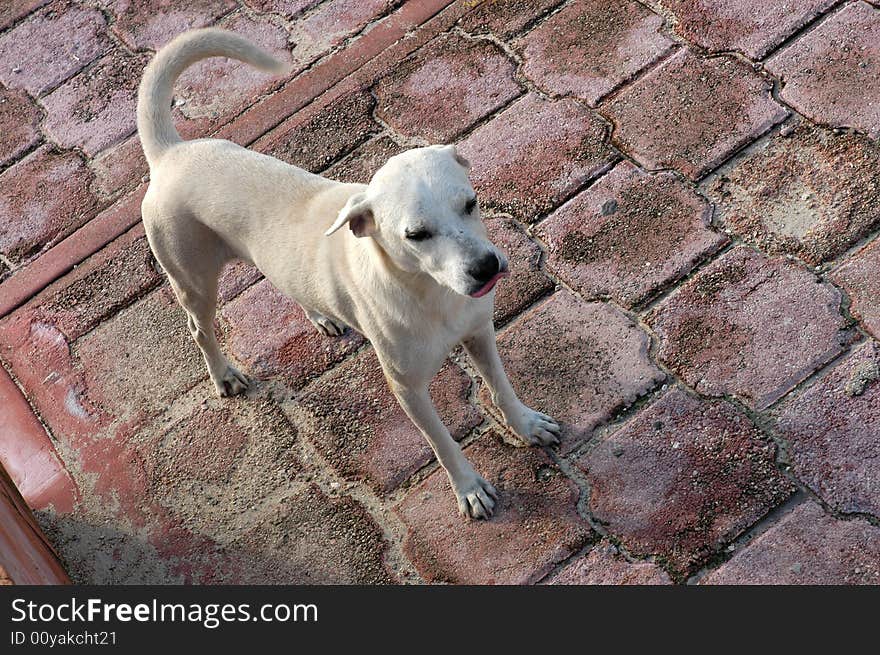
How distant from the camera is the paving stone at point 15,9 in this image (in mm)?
5336

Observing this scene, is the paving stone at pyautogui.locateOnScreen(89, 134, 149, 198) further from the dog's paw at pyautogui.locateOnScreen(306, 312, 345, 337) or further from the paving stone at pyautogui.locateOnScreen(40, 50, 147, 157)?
the dog's paw at pyautogui.locateOnScreen(306, 312, 345, 337)

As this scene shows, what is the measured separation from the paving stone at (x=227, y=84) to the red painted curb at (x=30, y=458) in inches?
59.7

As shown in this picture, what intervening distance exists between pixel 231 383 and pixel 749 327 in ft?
6.17

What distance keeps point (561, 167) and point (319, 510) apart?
5.48 ft

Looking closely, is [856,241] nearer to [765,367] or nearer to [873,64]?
[765,367]

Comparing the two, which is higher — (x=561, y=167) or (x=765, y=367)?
(x=561, y=167)

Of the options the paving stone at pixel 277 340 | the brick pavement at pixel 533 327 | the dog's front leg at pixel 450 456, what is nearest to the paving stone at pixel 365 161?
the brick pavement at pixel 533 327

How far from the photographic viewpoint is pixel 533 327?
346cm

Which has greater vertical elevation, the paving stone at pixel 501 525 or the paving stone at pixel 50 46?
the paving stone at pixel 50 46

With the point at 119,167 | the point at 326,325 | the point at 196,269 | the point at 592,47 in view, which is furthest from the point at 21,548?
the point at 592,47

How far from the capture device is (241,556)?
320 cm

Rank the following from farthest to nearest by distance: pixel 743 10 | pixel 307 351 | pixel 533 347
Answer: pixel 743 10 → pixel 307 351 → pixel 533 347

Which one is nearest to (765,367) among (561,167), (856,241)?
(856,241)

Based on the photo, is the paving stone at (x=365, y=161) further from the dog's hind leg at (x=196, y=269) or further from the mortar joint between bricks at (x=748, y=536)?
the mortar joint between bricks at (x=748, y=536)
